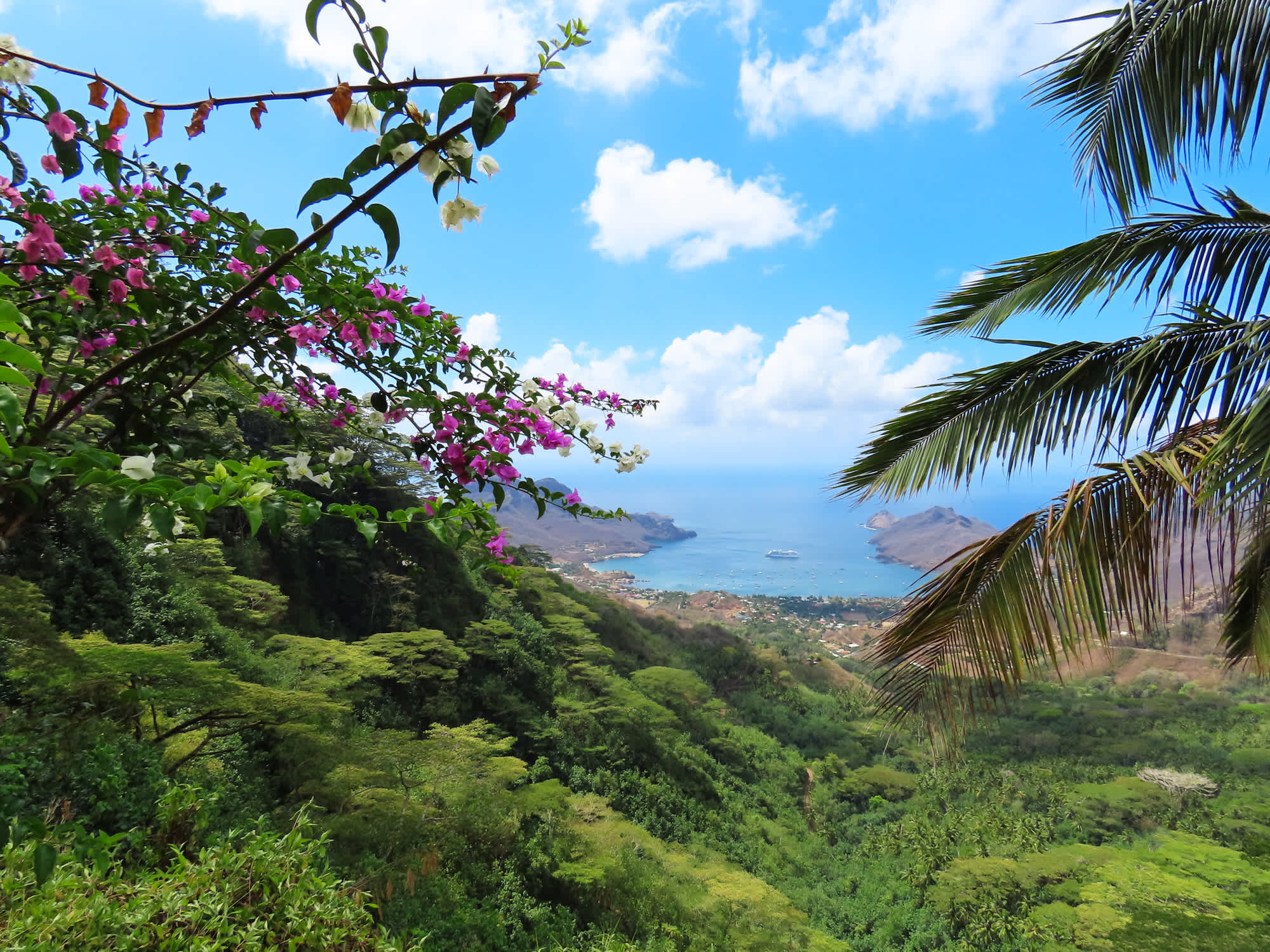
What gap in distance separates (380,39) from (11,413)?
1.45 feet

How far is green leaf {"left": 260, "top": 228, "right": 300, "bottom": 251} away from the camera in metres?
0.59

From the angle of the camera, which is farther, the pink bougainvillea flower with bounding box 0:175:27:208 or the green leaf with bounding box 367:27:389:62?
the pink bougainvillea flower with bounding box 0:175:27:208

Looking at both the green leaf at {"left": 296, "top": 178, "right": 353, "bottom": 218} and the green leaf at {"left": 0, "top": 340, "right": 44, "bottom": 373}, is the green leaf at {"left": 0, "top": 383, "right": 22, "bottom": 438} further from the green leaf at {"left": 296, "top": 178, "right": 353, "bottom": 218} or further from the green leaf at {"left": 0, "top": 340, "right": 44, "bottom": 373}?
the green leaf at {"left": 296, "top": 178, "right": 353, "bottom": 218}

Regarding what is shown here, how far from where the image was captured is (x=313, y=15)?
48 centimetres

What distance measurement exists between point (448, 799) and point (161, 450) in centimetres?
454

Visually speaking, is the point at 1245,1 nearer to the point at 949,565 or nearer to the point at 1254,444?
the point at 1254,444

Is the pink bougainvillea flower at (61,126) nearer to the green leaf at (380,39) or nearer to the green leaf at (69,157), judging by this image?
the green leaf at (69,157)

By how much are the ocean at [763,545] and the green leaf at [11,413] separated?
16.2m

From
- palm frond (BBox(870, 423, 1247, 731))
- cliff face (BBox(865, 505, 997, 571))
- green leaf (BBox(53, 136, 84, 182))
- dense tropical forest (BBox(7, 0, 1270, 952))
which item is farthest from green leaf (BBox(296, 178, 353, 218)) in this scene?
cliff face (BBox(865, 505, 997, 571))

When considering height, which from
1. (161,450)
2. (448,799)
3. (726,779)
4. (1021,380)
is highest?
(1021,380)

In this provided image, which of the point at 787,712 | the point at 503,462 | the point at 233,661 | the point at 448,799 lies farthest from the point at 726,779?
the point at 503,462

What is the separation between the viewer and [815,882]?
777 centimetres

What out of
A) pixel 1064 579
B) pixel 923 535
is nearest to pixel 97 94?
pixel 1064 579

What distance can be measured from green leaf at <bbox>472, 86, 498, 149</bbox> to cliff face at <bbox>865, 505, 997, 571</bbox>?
52839mm
